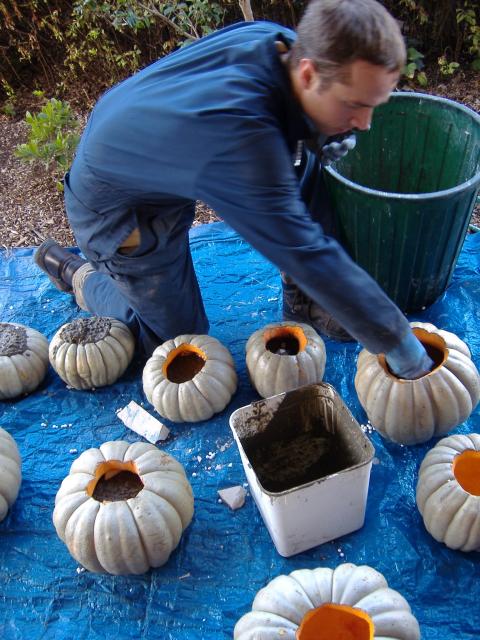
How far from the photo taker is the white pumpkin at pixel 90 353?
2.41m

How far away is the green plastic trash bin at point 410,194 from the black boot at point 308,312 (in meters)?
0.27

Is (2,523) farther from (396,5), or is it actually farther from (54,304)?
(396,5)

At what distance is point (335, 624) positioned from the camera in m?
1.44

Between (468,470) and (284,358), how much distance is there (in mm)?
730

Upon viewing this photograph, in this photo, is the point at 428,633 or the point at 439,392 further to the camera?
the point at 439,392

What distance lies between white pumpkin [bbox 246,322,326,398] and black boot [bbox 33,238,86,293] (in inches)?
44.5

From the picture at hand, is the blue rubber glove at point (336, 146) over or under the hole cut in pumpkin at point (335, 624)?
over

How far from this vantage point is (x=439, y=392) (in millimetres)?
1905

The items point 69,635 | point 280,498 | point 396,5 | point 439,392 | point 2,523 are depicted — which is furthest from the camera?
point 396,5

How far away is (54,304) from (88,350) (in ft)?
2.33

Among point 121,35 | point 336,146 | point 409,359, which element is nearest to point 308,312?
point 336,146

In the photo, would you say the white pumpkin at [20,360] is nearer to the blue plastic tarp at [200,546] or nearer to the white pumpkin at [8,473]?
the blue plastic tarp at [200,546]

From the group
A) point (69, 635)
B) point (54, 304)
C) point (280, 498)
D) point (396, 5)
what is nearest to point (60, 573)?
point (69, 635)

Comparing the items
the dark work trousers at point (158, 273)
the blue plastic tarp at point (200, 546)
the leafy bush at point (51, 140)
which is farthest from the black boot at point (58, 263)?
the leafy bush at point (51, 140)
